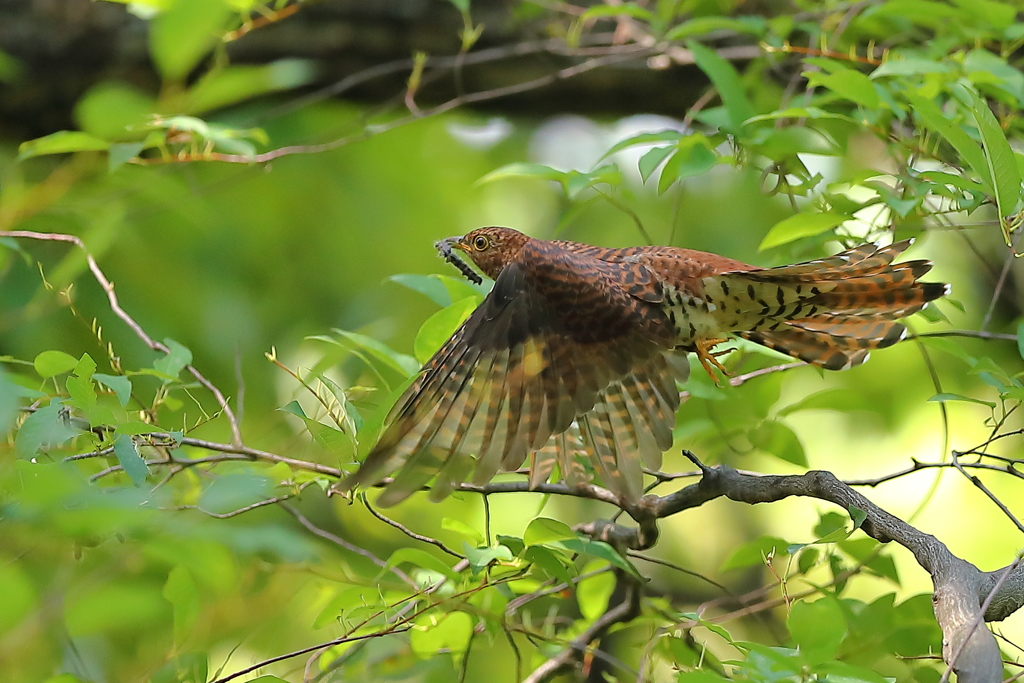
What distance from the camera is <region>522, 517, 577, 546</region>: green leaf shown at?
1324 millimetres

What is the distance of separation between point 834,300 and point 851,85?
411 mm

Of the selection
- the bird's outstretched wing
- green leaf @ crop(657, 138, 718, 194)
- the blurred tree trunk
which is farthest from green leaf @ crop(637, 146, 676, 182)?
the blurred tree trunk

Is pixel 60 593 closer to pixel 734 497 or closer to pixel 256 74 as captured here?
pixel 734 497

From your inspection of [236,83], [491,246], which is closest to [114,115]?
[236,83]

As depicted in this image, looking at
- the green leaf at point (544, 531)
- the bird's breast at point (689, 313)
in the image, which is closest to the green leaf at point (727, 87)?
the bird's breast at point (689, 313)

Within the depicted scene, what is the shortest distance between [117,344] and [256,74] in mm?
813

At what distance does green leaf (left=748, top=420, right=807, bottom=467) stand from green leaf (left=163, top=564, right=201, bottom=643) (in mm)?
1033

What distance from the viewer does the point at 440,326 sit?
152 centimetres

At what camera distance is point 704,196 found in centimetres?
366

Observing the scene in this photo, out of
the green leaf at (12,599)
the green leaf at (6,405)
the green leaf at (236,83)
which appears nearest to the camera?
the green leaf at (6,405)

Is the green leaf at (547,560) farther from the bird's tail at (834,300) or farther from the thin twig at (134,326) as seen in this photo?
the bird's tail at (834,300)

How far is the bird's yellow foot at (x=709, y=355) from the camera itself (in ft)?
5.58

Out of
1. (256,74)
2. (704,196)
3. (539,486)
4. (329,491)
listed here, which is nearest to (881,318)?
(539,486)

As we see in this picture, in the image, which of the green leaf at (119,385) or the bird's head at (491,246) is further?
the bird's head at (491,246)
